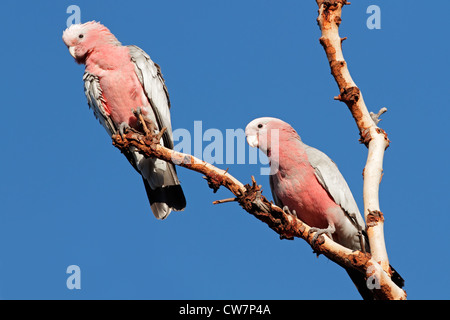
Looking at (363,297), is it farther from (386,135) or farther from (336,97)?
(336,97)

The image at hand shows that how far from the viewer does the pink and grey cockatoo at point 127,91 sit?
10031mm

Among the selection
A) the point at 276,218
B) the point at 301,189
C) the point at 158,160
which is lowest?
the point at 276,218

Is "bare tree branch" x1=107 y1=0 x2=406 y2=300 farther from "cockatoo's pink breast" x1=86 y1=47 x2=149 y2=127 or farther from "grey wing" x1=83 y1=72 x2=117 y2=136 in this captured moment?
"grey wing" x1=83 y1=72 x2=117 y2=136

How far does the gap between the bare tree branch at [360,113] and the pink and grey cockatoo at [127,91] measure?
3.34 meters

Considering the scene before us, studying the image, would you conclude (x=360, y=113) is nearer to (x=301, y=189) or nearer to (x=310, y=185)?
(x=310, y=185)

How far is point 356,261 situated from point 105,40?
19.4 feet

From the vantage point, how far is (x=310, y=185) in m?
8.74

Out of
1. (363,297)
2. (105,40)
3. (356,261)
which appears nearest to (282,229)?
(356,261)

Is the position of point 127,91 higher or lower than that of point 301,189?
higher

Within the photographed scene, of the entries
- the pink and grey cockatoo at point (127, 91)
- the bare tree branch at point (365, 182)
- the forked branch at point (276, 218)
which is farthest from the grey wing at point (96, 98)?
the forked branch at point (276, 218)

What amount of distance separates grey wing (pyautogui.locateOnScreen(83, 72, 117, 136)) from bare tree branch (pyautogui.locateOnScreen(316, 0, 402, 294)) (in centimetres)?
400

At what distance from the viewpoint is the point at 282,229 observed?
735 cm

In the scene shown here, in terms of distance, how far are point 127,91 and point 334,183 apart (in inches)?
152

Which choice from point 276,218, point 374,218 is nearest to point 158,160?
point 276,218
